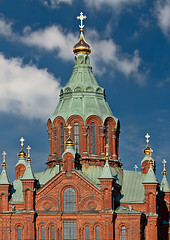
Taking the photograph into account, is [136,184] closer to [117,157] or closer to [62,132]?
[117,157]

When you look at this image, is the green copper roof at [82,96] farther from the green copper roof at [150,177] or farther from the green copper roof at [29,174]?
the green copper roof at [150,177]

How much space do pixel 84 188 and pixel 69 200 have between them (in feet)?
6.41

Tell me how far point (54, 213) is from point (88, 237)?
4.14 m

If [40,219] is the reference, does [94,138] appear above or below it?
above

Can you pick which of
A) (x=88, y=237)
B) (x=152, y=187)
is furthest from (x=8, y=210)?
(x=152, y=187)

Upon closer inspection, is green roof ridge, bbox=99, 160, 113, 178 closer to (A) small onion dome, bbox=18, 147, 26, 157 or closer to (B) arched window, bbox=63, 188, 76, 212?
(B) arched window, bbox=63, 188, 76, 212

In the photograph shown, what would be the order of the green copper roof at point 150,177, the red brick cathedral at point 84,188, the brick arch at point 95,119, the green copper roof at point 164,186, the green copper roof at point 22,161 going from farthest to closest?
the green copper roof at point 22,161, the green copper roof at point 164,186, the brick arch at point 95,119, the green copper roof at point 150,177, the red brick cathedral at point 84,188

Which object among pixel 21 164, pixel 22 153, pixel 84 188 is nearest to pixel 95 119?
pixel 84 188

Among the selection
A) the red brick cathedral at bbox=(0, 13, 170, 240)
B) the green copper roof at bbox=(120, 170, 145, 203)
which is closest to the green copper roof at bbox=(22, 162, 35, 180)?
the red brick cathedral at bbox=(0, 13, 170, 240)

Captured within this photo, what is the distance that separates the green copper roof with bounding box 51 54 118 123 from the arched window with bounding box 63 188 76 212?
8903 millimetres

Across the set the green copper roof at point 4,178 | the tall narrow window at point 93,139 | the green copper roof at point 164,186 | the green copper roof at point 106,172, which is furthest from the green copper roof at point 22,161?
the green copper roof at point 164,186

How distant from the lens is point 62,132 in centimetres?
9325

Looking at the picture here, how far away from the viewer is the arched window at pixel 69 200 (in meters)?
87.0

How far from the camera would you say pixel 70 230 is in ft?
284
